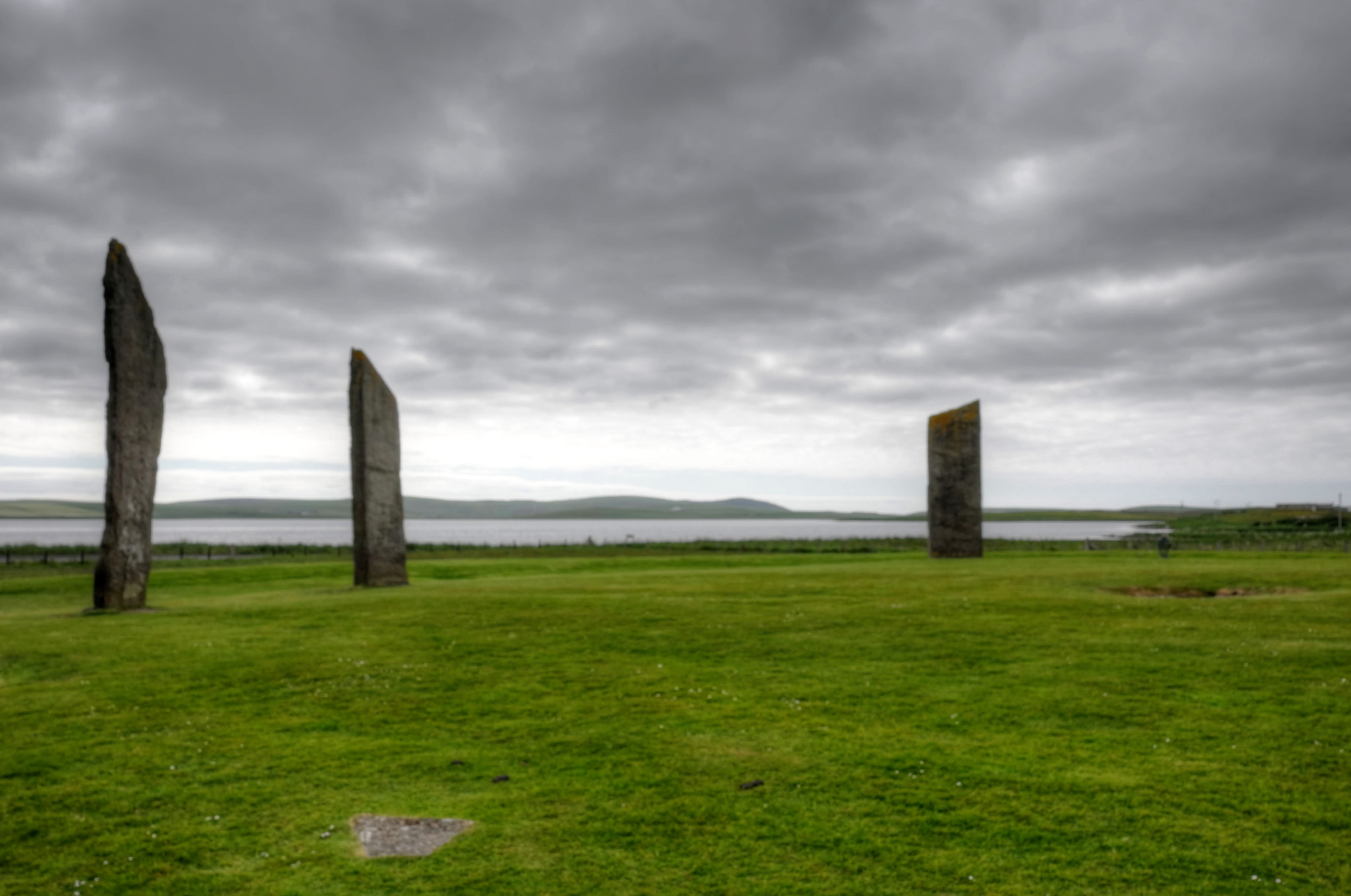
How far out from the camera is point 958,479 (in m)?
34.9

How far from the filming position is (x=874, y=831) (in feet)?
25.6

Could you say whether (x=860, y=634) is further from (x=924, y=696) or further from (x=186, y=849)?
(x=186, y=849)

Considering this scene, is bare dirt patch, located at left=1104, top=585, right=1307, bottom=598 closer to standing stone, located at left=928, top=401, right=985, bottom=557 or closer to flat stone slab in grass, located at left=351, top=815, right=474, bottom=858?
standing stone, located at left=928, top=401, right=985, bottom=557

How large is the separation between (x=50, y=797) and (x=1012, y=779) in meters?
9.79

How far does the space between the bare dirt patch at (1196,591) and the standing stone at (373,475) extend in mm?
20229

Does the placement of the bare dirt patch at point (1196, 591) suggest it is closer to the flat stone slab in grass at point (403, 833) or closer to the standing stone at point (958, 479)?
the standing stone at point (958, 479)

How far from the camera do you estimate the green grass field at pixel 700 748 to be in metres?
7.29

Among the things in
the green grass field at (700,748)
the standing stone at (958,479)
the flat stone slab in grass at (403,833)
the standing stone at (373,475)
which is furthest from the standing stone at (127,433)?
the standing stone at (958,479)

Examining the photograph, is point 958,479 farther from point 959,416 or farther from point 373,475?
point 373,475

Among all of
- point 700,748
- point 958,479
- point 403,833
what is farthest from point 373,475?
point 958,479

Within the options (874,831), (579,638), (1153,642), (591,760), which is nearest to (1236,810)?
(874,831)

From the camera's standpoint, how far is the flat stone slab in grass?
7.70m

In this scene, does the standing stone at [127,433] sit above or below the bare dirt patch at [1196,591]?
above

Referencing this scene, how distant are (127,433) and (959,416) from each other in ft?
91.7
